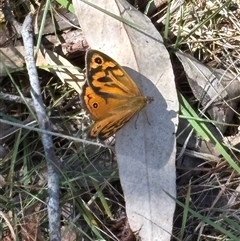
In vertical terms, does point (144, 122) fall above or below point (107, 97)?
below

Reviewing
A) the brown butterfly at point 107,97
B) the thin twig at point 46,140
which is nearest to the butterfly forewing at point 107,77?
the brown butterfly at point 107,97

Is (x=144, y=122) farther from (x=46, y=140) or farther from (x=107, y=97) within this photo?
(x=46, y=140)

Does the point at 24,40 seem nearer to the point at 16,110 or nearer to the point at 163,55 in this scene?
the point at 16,110

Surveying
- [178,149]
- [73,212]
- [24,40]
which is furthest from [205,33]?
[73,212]

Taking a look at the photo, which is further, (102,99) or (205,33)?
(205,33)

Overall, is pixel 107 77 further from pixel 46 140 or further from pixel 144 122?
pixel 46 140

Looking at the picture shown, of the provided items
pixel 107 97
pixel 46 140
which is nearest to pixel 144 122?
pixel 107 97
